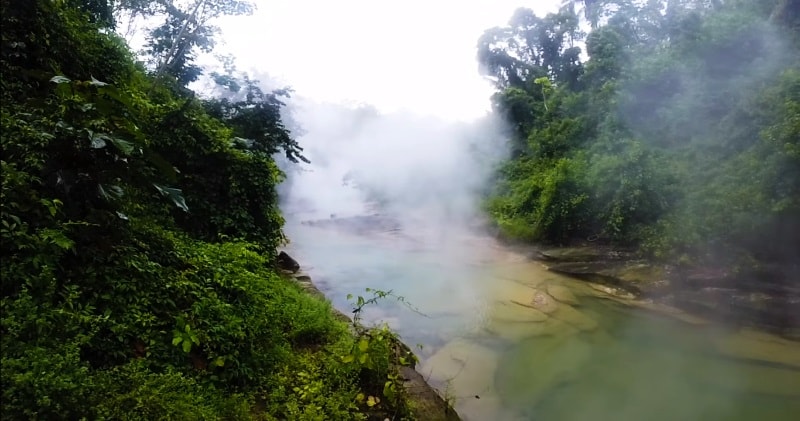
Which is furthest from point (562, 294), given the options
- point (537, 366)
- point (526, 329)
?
point (537, 366)

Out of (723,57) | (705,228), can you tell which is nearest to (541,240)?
(705,228)

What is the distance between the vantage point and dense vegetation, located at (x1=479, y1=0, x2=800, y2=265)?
9688mm

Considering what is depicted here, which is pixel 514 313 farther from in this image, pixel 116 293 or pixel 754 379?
pixel 116 293

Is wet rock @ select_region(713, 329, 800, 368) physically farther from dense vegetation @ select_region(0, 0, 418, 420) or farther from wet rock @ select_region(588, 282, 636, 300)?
dense vegetation @ select_region(0, 0, 418, 420)

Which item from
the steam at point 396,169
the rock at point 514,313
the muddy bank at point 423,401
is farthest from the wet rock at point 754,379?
the steam at point 396,169

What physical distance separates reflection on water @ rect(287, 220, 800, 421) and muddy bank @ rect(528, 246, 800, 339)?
559 millimetres

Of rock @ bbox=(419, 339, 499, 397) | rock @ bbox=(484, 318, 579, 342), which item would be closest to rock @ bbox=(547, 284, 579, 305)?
rock @ bbox=(484, 318, 579, 342)

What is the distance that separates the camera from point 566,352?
690 cm

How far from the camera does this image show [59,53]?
435cm

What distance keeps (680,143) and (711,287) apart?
5.33 m

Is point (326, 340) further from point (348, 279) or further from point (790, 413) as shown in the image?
point (348, 279)

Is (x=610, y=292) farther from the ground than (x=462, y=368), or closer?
farther from the ground

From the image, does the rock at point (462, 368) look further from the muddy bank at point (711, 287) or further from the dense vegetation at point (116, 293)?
the muddy bank at point (711, 287)

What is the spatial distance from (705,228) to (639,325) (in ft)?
13.2
